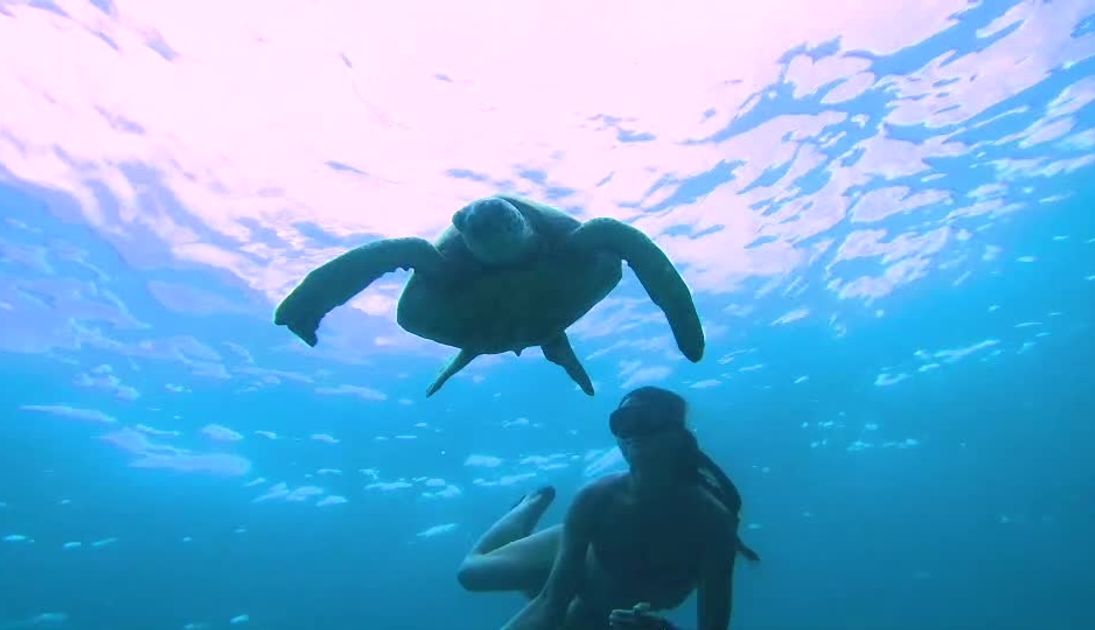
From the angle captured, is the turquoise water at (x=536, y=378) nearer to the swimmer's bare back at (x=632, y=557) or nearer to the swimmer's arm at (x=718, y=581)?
the swimmer's bare back at (x=632, y=557)

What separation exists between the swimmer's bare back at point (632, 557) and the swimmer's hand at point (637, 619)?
3.57 ft

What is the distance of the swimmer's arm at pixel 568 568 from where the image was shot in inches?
212

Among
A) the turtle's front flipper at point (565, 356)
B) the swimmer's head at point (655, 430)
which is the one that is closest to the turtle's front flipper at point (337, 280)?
the swimmer's head at point (655, 430)

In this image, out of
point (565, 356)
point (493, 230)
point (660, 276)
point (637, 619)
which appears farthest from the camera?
point (565, 356)

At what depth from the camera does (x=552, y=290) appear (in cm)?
543

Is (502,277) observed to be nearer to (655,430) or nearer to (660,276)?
(660,276)

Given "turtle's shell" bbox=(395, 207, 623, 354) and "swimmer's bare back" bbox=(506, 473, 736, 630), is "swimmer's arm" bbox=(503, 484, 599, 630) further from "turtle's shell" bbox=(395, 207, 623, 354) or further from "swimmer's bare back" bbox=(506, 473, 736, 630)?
"turtle's shell" bbox=(395, 207, 623, 354)

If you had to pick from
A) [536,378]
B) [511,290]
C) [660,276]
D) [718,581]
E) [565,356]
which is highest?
[536,378]

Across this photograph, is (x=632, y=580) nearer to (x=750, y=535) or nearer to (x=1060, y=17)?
(x=1060, y=17)

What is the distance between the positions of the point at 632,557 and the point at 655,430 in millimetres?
1355

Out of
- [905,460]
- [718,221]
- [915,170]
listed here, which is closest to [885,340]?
[915,170]

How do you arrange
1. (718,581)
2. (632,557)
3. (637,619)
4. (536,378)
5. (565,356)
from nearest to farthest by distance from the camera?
(637,619)
(718,581)
(632,557)
(565,356)
(536,378)

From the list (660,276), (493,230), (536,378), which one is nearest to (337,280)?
(493,230)

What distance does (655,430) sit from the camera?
185 inches
